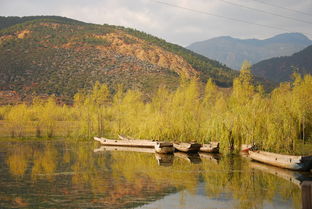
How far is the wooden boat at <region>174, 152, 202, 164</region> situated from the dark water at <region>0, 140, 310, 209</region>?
145 millimetres

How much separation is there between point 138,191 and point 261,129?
1434 centimetres

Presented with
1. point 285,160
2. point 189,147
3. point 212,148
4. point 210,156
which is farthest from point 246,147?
point 285,160

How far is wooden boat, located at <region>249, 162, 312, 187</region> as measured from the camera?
66.0 feet

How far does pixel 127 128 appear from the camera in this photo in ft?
148

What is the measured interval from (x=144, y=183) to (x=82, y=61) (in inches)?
3242

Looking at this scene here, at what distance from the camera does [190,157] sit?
99.3ft

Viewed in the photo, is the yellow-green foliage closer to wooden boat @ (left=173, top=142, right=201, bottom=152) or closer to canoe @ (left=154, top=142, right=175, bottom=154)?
wooden boat @ (left=173, top=142, right=201, bottom=152)

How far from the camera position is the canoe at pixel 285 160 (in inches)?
866

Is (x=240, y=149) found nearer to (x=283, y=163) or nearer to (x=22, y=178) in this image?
(x=283, y=163)

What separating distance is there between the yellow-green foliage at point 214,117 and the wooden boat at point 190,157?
2629mm

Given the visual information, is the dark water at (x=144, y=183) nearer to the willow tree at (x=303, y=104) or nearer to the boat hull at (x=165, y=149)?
the boat hull at (x=165, y=149)

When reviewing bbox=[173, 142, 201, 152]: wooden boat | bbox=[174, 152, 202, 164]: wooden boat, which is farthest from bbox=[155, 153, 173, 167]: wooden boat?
bbox=[173, 142, 201, 152]: wooden boat

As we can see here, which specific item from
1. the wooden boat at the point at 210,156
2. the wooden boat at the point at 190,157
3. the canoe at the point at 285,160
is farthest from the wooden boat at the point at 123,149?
the canoe at the point at 285,160

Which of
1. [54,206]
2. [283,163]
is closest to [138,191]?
[54,206]
